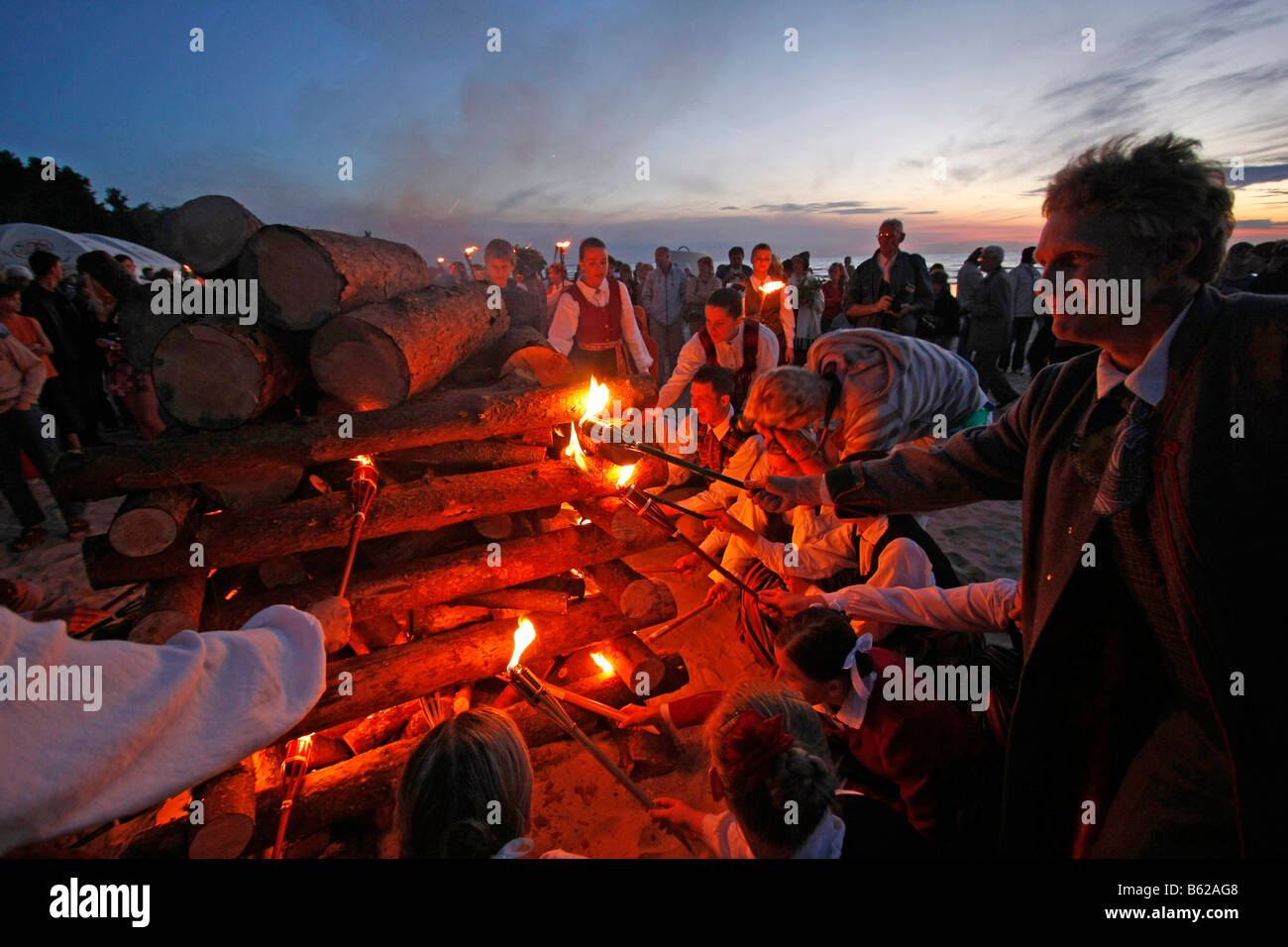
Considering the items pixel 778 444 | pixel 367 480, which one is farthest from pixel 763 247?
pixel 367 480

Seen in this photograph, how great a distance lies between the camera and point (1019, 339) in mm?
11594

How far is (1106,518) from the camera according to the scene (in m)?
1.66

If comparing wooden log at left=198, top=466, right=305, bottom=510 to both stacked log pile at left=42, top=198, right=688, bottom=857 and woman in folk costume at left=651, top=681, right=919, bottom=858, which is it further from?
woman in folk costume at left=651, top=681, right=919, bottom=858

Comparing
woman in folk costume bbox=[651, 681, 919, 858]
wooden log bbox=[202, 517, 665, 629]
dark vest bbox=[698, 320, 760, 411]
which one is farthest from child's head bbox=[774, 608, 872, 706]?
dark vest bbox=[698, 320, 760, 411]

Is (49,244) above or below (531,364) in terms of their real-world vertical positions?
above

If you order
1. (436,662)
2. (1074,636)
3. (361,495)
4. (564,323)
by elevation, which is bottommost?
(436,662)

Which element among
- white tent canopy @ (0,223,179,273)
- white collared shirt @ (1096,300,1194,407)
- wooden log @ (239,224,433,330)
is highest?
white tent canopy @ (0,223,179,273)

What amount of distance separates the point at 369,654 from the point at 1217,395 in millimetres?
3838

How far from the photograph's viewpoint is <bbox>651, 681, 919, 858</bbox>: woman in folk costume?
1.77 metres

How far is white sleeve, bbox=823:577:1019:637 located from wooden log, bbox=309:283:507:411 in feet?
9.76

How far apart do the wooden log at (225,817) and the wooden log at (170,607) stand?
0.80 meters

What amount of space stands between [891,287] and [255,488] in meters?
7.59

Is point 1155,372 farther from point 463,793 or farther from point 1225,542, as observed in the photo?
point 463,793

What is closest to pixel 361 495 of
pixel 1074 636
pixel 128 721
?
Result: pixel 128 721
